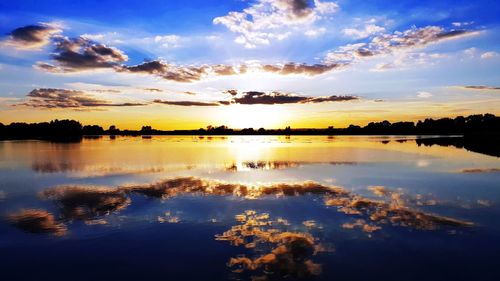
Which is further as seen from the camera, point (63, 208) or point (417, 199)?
point (417, 199)

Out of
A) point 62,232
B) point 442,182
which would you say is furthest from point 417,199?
point 62,232

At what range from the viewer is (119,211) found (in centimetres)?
1493

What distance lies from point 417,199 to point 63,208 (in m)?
15.1

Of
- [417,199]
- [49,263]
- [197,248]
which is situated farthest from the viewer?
[417,199]

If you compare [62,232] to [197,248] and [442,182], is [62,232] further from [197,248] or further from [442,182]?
[442,182]

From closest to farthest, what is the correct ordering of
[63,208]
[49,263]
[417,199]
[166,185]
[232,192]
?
[49,263], [63,208], [417,199], [232,192], [166,185]

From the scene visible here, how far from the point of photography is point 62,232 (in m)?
12.1

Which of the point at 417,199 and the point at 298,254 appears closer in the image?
the point at 298,254

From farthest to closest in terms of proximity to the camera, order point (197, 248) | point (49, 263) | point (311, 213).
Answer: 1. point (311, 213)
2. point (197, 248)
3. point (49, 263)

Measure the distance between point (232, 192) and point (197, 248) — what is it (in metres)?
8.95

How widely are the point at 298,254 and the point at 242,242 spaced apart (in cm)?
182

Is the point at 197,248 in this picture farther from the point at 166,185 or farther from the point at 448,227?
the point at 166,185

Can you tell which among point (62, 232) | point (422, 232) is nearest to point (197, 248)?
point (62, 232)

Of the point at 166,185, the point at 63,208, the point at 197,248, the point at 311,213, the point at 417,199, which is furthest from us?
the point at 166,185
